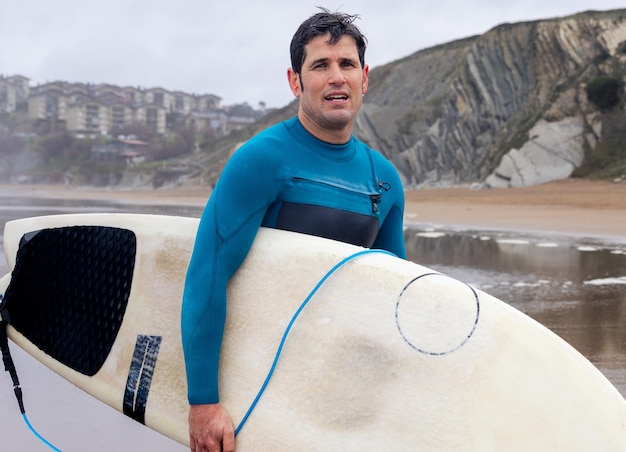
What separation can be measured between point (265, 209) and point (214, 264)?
0.65 feet

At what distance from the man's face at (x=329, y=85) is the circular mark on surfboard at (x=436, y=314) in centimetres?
48

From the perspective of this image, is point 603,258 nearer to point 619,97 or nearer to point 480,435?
point 480,435

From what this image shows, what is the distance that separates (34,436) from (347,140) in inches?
66.3

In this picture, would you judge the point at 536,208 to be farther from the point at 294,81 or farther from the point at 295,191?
the point at 295,191

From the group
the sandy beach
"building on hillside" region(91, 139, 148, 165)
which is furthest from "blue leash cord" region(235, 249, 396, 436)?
"building on hillside" region(91, 139, 148, 165)

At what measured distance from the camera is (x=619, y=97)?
23.1 metres

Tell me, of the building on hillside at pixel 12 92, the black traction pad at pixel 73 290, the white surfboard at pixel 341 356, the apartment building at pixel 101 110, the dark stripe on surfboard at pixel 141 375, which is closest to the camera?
the white surfboard at pixel 341 356

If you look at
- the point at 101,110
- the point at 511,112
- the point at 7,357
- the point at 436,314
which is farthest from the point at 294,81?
the point at 101,110

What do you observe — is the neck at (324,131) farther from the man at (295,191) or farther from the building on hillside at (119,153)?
the building on hillside at (119,153)

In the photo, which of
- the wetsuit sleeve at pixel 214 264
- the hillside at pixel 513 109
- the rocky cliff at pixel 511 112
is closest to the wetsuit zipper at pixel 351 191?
the wetsuit sleeve at pixel 214 264

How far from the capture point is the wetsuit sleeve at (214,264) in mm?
1664

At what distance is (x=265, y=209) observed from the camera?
68.8 inches

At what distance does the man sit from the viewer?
1.67m

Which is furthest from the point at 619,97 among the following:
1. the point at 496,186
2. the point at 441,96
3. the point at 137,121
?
the point at 137,121
